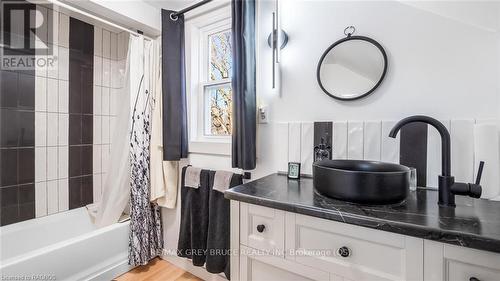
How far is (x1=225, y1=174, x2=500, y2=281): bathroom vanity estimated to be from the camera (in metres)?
0.56

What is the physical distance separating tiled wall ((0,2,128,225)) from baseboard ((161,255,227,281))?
3.42 ft

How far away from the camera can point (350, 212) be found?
2.29ft

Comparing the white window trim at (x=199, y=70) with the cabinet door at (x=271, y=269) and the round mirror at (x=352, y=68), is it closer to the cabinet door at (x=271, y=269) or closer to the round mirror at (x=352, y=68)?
the round mirror at (x=352, y=68)

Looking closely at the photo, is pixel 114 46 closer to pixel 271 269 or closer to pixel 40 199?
pixel 40 199

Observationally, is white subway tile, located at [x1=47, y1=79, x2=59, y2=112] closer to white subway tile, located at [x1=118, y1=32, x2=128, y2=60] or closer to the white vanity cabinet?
white subway tile, located at [x1=118, y1=32, x2=128, y2=60]

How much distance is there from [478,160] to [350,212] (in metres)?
0.63

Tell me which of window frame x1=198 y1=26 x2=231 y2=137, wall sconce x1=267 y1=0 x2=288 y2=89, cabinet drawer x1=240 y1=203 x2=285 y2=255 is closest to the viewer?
cabinet drawer x1=240 y1=203 x2=285 y2=255

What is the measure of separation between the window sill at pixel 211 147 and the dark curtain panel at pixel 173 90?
0.26 feet

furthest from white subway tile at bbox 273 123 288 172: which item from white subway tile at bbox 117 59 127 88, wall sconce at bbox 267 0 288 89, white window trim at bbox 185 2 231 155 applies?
white subway tile at bbox 117 59 127 88

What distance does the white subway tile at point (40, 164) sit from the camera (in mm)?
1857

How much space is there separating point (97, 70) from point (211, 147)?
5.34 ft

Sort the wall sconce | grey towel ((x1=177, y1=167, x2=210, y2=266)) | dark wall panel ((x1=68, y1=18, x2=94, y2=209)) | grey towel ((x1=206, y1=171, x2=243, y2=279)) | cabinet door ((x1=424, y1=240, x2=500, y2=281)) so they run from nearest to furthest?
cabinet door ((x1=424, y1=240, x2=500, y2=281)) < the wall sconce < grey towel ((x1=206, y1=171, x2=243, y2=279)) < grey towel ((x1=177, y1=167, x2=210, y2=266)) < dark wall panel ((x1=68, y1=18, x2=94, y2=209))

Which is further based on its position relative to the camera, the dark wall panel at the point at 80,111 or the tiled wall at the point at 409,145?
the dark wall panel at the point at 80,111

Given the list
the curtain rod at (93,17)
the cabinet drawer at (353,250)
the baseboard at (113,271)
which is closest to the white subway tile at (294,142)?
the cabinet drawer at (353,250)
